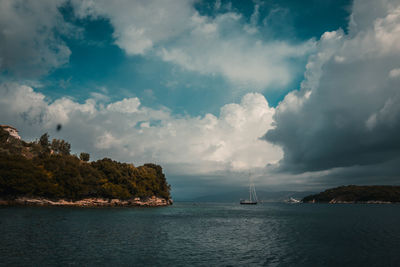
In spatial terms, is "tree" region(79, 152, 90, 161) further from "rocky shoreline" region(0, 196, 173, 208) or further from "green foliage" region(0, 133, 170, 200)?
"rocky shoreline" region(0, 196, 173, 208)

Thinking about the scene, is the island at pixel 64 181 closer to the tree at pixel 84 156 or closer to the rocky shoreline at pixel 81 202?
the rocky shoreline at pixel 81 202

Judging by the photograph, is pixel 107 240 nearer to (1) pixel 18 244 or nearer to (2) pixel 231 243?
(1) pixel 18 244

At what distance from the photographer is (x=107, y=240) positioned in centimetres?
4384

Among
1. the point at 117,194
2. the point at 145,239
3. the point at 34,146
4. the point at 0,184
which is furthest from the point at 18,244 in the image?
the point at 34,146

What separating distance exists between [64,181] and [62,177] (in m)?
2.47

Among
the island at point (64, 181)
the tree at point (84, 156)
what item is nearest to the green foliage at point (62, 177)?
the island at point (64, 181)

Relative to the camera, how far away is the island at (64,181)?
123 metres

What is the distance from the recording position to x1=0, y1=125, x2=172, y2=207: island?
402 feet

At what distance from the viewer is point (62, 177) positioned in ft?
455

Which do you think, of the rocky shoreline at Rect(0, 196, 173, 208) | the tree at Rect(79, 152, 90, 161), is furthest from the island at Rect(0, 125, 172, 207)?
the tree at Rect(79, 152, 90, 161)

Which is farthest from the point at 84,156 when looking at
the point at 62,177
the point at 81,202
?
the point at 62,177

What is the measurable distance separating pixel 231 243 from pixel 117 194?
134 m

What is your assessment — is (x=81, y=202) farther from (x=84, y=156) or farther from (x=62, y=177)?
(x=84, y=156)

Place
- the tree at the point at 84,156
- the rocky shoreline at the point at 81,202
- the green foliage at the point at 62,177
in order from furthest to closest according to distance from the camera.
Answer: the tree at the point at 84,156 → the rocky shoreline at the point at 81,202 → the green foliage at the point at 62,177
